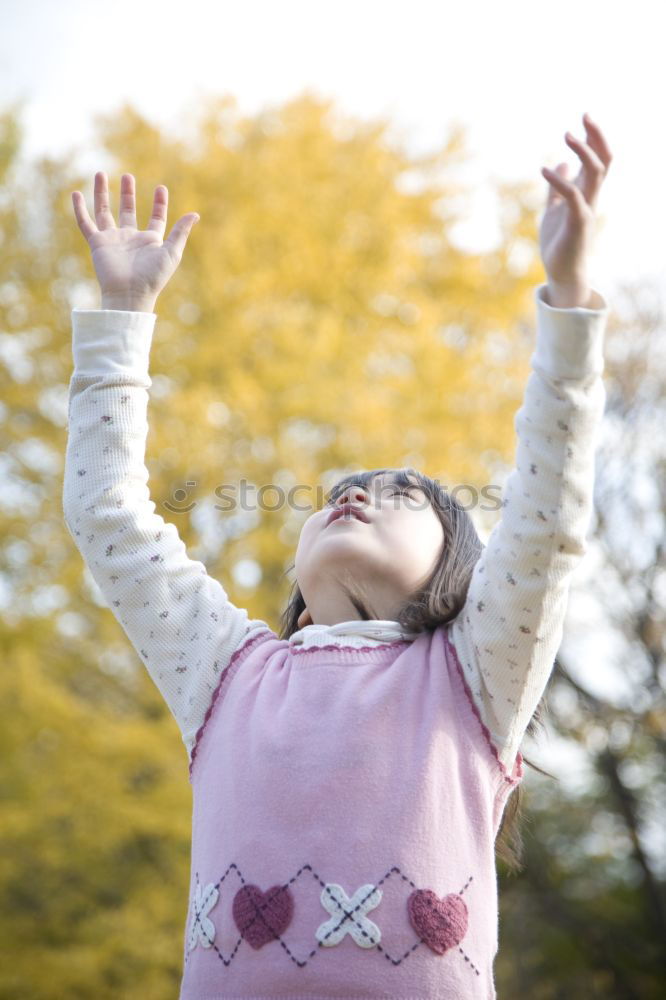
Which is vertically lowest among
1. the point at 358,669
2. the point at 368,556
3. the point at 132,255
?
the point at 358,669

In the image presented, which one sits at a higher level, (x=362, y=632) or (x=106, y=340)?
(x=106, y=340)

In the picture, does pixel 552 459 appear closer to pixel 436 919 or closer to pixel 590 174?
pixel 590 174

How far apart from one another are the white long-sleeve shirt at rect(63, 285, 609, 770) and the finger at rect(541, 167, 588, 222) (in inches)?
3.5

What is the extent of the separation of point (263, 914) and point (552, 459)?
613mm

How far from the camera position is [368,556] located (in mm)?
1338

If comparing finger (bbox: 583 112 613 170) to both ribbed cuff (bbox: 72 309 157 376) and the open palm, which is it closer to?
the open palm

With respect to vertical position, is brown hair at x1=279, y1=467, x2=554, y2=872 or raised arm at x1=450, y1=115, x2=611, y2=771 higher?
raised arm at x1=450, y1=115, x2=611, y2=771

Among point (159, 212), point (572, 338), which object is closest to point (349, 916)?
point (572, 338)

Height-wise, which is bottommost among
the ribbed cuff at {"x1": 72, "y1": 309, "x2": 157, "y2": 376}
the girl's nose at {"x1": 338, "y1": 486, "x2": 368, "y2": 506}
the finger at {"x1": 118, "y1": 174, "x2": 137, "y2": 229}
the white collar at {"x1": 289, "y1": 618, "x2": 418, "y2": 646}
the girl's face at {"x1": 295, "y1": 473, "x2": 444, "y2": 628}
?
the white collar at {"x1": 289, "y1": 618, "x2": 418, "y2": 646}

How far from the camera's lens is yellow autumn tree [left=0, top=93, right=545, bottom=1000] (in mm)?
4113

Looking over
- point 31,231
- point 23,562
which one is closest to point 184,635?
point 23,562

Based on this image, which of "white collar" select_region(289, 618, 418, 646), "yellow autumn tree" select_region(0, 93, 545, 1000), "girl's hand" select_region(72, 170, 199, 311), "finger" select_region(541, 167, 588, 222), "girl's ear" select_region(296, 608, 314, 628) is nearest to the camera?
"finger" select_region(541, 167, 588, 222)

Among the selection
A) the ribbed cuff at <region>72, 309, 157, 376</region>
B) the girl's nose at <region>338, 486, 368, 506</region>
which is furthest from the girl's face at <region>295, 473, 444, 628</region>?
the ribbed cuff at <region>72, 309, 157, 376</region>

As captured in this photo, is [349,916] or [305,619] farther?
[305,619]
